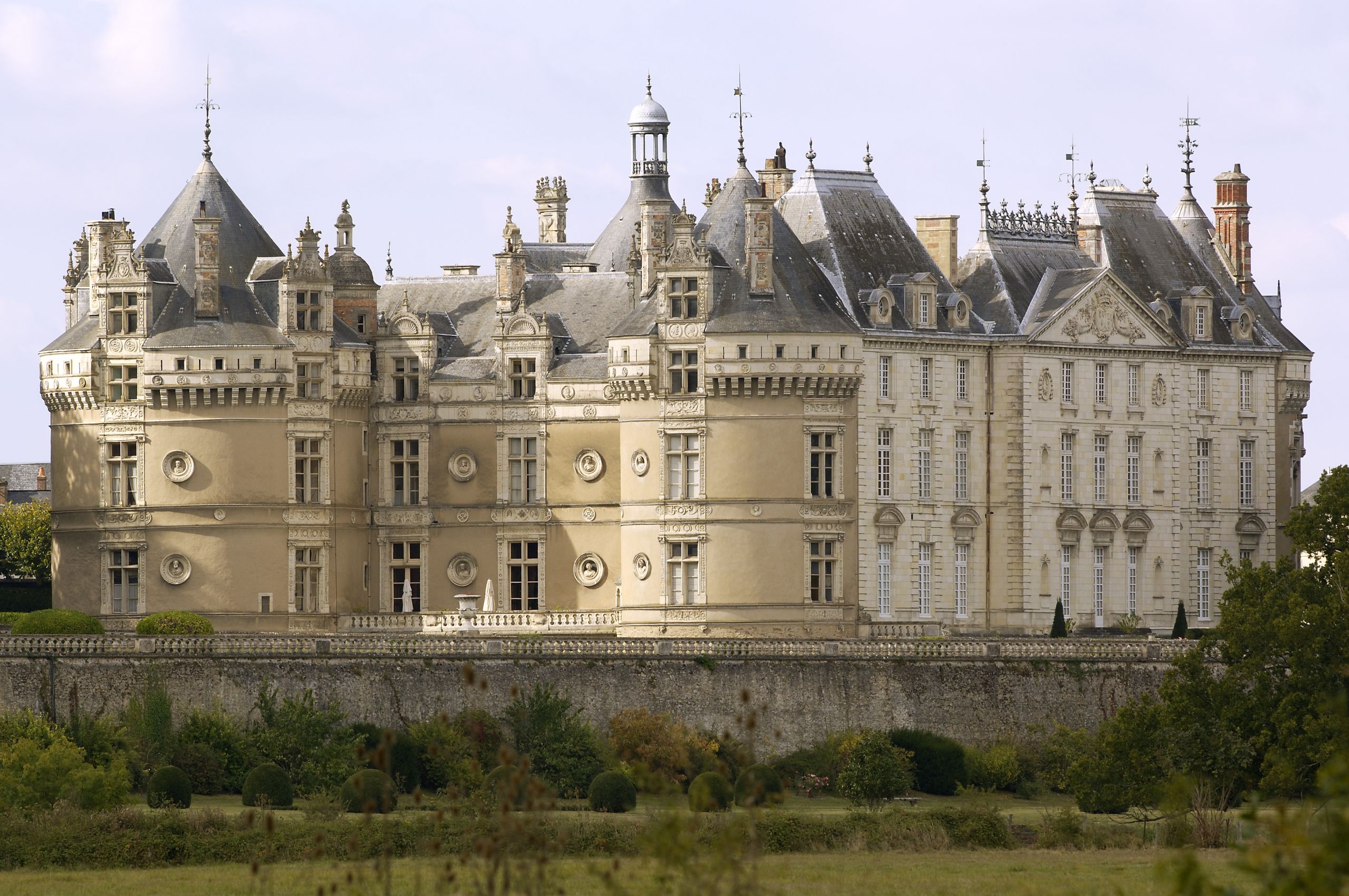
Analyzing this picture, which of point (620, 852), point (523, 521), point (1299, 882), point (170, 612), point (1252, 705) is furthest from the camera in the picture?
point (523, 521)

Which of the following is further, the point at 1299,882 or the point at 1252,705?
the point at 1252,705

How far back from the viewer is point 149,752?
56344 mm

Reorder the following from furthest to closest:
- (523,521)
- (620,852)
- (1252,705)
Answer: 1. (523,521)
2. (1252,705)
3. (620,852)

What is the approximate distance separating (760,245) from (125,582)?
1674cm

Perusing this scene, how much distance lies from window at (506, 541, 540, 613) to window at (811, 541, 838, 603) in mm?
7316

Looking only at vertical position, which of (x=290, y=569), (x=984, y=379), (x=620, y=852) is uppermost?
(x=984, y=379)

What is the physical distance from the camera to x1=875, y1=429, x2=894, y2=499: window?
6788 centimetres

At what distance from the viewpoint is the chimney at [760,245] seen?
65.3 metres

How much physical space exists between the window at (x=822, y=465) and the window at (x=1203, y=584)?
42.1ft

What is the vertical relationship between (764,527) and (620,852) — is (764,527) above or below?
above

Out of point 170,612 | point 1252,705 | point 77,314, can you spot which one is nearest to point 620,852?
point 1252,705

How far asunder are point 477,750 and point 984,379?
19.1 meters

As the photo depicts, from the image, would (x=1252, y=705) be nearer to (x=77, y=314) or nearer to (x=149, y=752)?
(x=149, y=752)

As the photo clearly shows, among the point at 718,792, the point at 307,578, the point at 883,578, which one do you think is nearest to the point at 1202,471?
the point at 883,578
